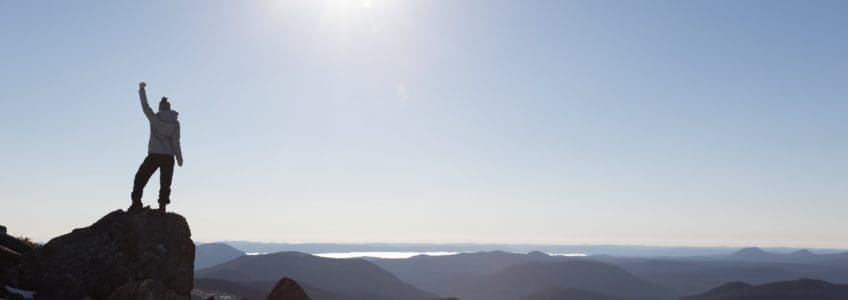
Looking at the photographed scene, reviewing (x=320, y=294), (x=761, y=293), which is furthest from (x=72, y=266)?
(x=761, y=293)

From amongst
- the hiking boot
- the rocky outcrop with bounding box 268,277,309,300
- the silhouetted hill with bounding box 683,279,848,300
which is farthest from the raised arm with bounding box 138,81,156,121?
the silhouetted hill with bounding box 683,279,848,300

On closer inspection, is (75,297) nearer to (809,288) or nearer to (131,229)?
(131,229)

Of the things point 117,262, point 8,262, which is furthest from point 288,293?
point 8,262

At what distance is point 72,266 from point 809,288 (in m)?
210

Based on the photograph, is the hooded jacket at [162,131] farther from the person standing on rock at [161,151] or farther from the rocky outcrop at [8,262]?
the rocky outcrop at [8,262]

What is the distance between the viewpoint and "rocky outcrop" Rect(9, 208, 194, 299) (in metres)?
12.0

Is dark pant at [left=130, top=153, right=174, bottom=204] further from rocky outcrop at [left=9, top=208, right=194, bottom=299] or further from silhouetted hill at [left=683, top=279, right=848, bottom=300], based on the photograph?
silhouetted hill at [left=683, top=279, right=848, bottom=300]

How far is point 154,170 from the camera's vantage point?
546 inches

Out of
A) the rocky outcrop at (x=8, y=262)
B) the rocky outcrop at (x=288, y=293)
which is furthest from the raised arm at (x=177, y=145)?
the rocky outcrop at (x=288, y=293)

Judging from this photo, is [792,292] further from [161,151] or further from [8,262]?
[8,262]

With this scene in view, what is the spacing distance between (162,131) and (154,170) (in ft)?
3.18

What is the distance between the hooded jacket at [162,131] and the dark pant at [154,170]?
6.1 inches

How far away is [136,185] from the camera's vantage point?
13703 mm

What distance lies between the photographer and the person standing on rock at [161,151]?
13.6 metres
